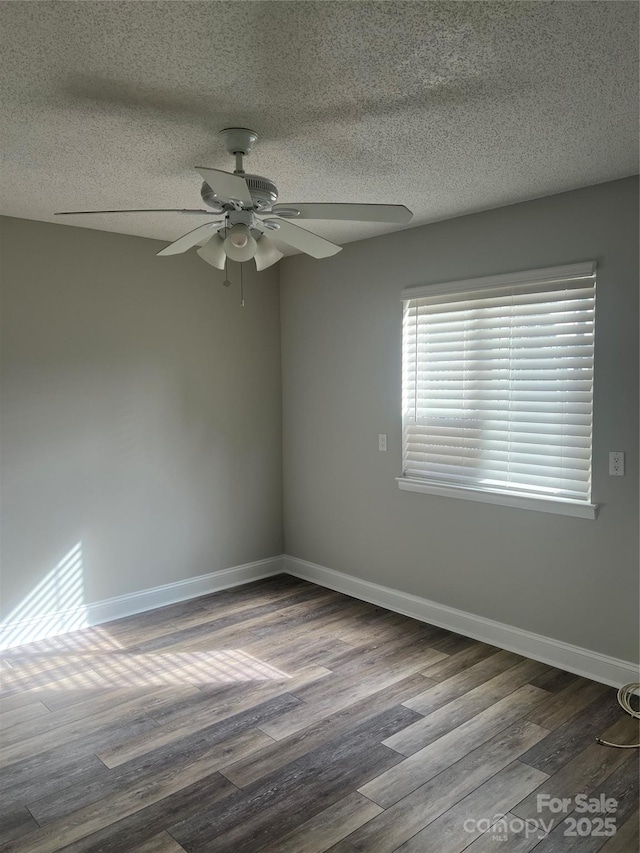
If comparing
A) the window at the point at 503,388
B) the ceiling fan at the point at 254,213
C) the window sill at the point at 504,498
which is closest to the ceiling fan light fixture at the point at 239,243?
the ceiling fan at the point at 254,213

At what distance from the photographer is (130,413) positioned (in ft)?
13.4

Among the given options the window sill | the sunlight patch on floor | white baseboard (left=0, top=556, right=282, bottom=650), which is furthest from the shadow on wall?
the window sill

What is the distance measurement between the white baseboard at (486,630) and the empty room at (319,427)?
0.06ft

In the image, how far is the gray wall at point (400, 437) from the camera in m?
3.00

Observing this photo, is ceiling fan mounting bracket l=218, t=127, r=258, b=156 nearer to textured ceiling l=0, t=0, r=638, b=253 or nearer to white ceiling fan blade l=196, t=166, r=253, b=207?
textured ceiling l=0, t=0, r=638, b=253

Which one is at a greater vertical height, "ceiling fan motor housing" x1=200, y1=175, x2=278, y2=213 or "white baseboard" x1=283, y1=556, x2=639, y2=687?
"ceiling fan motor housing" x1=200, y1=175, x2=278, y2=213

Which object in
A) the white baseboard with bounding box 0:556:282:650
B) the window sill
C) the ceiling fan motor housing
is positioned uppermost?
the ceiling fan motor housing

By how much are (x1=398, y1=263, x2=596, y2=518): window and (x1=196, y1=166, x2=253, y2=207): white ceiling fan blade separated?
183 cm

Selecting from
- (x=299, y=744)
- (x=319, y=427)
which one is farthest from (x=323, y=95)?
(x=319, y=427)

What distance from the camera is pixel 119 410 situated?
402cm

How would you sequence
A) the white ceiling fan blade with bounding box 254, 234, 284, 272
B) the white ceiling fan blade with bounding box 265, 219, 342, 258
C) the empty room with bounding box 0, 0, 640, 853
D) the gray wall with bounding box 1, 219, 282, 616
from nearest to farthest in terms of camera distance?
1. the empty room with bounding box 0, 0, 640, 853
2. the white ceiling fan blade with bounding box 265, 219, 342, 258
3. the white ceiling fan blade with bounding box 254, 234, 284, 272
4. the gray wall with bounding box 1, 219, 282, 616

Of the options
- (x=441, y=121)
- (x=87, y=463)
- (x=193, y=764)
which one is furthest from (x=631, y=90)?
(x=87, y=463)

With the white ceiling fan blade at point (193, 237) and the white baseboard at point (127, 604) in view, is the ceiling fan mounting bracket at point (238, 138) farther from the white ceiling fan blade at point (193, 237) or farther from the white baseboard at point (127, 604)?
the white baseboard at point (127, 604)

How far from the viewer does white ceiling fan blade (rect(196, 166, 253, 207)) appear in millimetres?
1858
